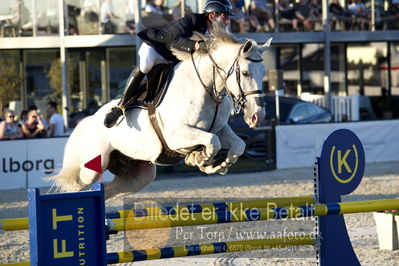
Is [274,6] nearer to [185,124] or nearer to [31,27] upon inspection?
[31,27]

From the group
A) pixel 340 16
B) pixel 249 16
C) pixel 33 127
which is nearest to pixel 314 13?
pixel 340 16

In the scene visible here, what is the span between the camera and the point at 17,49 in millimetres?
19609

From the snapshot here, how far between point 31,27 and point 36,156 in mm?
6425

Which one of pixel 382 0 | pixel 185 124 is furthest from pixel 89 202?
pixel 382 0

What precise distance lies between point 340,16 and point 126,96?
14.4 metres

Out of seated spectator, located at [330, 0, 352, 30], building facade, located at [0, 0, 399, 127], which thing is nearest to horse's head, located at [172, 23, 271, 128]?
building facade, located at [0, 0, 399, 127]

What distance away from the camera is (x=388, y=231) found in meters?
7.99

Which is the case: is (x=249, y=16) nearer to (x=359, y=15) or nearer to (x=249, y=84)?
(x=359, y=15)

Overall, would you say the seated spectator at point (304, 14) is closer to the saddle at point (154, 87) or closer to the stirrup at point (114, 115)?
the saddle at point (154, 87)

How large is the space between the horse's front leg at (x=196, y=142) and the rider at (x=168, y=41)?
0.64 metres

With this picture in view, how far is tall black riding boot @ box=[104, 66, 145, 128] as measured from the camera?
7.02 metres

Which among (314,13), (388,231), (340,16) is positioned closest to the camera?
(388,231)

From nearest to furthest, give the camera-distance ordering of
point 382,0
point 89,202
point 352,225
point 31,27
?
point 89,202, point 352,225, point 31,27, point 382,0

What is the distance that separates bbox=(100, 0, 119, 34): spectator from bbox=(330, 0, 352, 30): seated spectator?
565cm
